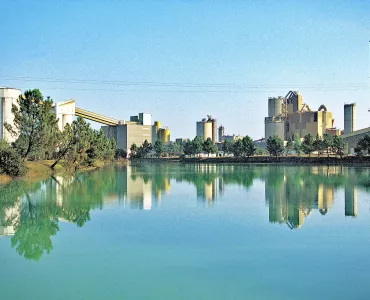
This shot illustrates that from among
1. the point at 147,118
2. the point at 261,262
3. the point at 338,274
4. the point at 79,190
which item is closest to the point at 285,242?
the point at 261,262

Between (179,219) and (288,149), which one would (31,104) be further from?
(288,149)

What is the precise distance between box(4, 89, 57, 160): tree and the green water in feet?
48.7

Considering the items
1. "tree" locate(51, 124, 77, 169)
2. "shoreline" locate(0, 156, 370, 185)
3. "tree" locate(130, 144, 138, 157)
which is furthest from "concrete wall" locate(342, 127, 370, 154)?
"tree" locate(51, 124, 77, 169)

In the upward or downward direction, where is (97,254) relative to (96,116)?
downward

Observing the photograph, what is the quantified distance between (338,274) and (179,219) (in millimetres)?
5899

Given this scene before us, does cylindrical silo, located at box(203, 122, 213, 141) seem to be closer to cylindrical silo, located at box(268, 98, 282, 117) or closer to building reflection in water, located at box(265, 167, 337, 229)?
cylindrical silo, located at box(268, 98, 282, 117)

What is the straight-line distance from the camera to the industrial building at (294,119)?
9787 cm

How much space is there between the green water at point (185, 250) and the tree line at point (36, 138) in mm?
10766

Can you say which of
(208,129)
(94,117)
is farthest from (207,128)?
(94,117)

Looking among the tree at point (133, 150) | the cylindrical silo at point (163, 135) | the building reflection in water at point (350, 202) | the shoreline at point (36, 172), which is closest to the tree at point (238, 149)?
the tree at point (133, 150)

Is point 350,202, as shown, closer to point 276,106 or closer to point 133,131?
point 276,106

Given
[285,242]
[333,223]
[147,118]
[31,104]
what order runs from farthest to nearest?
1. [147,118]
2. [31,104]
3. [333,223]
4. [285,242]

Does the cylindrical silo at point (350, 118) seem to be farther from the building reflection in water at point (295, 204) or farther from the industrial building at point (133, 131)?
the building reflection in water at point (295, 204)

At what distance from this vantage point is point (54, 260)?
8.05 meters
